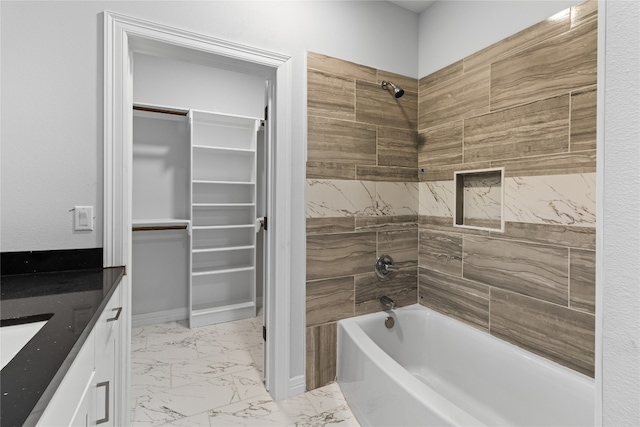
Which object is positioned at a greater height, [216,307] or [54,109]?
[54,109]

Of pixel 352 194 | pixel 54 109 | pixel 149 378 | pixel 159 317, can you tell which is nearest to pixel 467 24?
pixel 352 194

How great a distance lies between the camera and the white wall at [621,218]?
0.44 metres

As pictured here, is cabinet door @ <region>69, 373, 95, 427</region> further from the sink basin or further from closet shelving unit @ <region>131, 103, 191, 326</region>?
closet shelving unit @ <region>131, 103, 191, 326</region>

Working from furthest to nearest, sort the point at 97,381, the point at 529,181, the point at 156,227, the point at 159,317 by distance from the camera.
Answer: the point at 159,317, the point at 156,227, the point at 529,181, the point at 97,381

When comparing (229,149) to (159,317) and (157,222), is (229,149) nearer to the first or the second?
(157,222)

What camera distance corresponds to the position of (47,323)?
86 centimetres

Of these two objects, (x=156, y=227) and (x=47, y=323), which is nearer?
(x=47, y=323)

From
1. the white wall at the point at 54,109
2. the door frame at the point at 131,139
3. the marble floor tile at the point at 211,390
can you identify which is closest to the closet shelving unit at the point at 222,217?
the marble floor tile at the point at 211,390

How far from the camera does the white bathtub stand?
137 cm

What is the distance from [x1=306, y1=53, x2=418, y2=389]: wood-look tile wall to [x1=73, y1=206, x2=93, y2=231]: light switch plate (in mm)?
1142

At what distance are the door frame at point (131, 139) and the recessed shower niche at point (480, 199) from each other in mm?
1183

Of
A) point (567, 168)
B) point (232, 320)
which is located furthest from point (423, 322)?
point (232, 320)

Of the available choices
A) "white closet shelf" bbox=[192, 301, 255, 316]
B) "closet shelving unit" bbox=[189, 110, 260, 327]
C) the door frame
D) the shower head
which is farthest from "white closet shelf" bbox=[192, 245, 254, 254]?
the shower head

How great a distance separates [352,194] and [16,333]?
5.67ft
